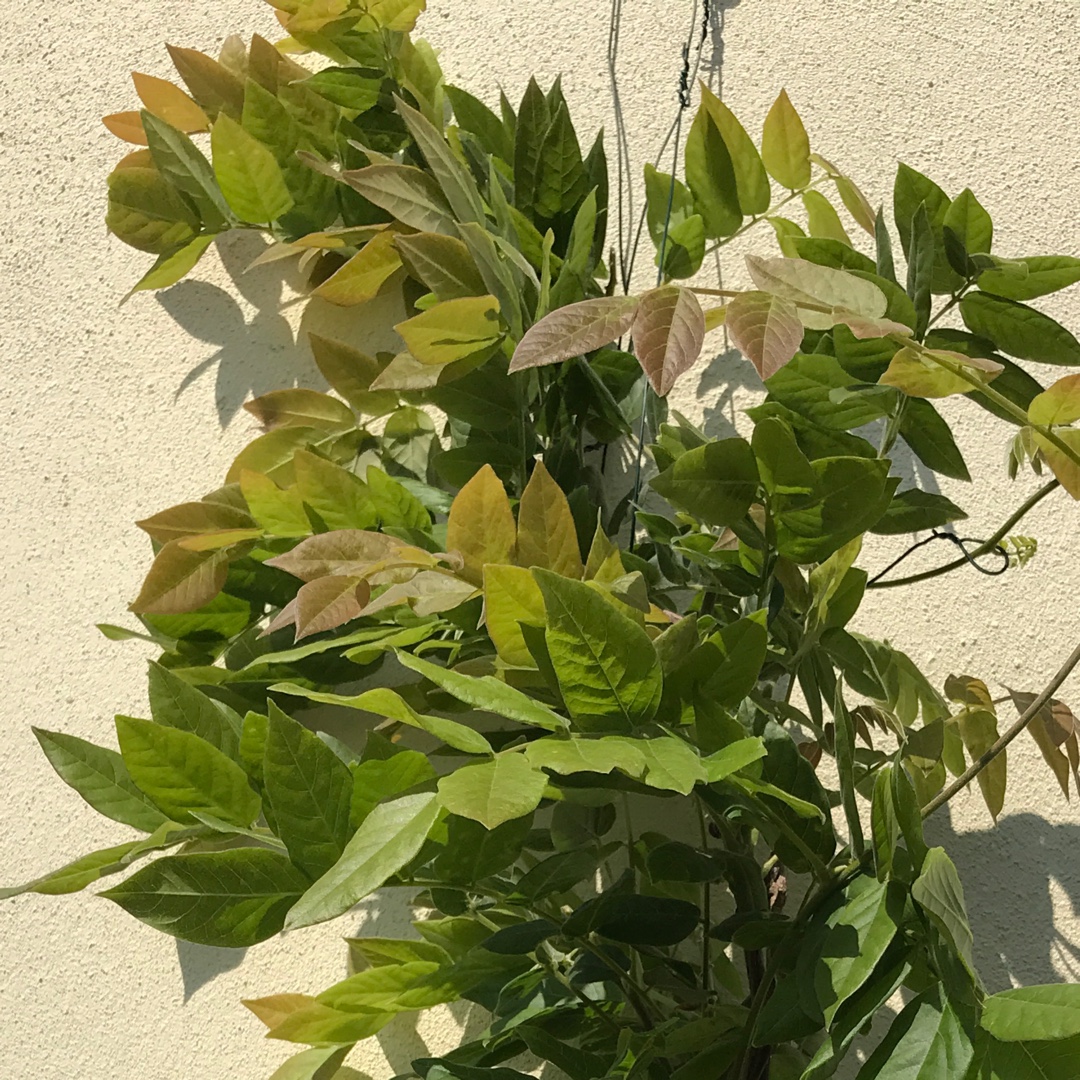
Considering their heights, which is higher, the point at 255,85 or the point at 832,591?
the point at 255,85

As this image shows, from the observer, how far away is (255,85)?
802 mm

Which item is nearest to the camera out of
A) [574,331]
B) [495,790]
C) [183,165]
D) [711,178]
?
[495,790]

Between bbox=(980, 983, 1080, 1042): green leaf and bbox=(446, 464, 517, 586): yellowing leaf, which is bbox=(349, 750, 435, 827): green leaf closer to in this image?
bbox=(446, 464, 517, 586): yellowing leaf

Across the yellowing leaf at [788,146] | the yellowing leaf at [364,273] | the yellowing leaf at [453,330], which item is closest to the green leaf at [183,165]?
the yellowing leaf at [364,273]

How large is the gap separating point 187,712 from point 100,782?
2.2 inches

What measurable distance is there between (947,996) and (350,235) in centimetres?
60

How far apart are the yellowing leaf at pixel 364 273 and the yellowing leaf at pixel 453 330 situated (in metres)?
0.13

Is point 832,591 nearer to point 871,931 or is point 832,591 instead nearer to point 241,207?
point 871,931

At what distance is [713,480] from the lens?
0.53m

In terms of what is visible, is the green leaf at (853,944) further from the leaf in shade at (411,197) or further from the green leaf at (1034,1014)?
the leaf in shade at (411,197)

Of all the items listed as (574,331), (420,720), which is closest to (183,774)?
Answer: (420,720)

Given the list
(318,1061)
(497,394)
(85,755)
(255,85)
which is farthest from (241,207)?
(318,1061)

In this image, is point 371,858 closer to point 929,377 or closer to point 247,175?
point 929,377

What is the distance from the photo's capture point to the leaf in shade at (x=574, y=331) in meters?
0.48
